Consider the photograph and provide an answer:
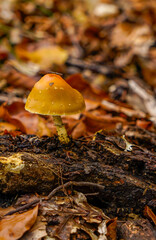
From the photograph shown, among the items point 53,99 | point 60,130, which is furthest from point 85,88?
point 53,99

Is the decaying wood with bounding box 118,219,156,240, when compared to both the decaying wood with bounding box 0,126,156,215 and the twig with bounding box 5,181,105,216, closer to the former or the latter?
the decaying wood with bounding box 0,126,156,215

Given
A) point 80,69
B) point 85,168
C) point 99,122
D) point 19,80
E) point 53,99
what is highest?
point 53,99

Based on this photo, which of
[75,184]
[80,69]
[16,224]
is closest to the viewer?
[16,224]

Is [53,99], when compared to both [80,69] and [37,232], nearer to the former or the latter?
[37,232]

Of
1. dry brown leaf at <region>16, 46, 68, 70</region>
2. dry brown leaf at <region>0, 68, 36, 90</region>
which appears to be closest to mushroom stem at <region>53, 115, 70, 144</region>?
dry brown leaf at <region>0, 68, 36, 90</region>


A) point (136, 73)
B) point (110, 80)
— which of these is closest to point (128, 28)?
point (136, 73)

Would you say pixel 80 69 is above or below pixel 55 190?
below
